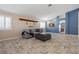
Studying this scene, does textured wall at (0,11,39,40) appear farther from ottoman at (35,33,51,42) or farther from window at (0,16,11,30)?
ottoman at (35,33,51,42)

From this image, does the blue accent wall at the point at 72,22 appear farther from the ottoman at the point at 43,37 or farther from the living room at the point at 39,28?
the ottoman at the point at 43,37

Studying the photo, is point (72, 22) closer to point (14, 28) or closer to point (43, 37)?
point (43, 37)

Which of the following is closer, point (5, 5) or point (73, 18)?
point (5, 5)

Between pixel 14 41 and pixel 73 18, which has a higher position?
pixel 73 18

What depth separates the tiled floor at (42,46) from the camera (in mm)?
916

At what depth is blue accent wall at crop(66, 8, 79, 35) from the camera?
105 centimetres

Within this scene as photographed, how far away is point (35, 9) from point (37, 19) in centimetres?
16

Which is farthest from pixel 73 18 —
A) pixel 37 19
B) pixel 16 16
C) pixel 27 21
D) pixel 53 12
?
pixel 16 16

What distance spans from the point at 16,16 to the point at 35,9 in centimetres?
25
